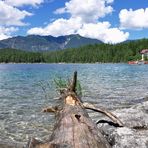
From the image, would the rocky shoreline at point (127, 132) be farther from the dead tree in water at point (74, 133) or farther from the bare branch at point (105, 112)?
the dead tree in water at point (74, 133)

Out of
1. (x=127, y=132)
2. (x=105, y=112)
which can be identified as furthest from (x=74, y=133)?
(x=105, y=112)

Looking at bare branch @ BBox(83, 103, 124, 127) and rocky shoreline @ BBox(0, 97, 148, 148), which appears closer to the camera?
rocky shoreline @ BBox(0, 97, 148, 148)

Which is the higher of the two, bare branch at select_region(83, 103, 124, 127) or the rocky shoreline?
bare branch at select_region(83, 103, 124, 127)

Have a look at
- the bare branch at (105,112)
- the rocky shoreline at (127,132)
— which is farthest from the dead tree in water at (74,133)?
the rocky shoreline at (127,132)

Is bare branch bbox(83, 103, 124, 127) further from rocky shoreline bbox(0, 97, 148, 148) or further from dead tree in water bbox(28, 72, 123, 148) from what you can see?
dead tree in water bbox(28, 72, 123, 148)

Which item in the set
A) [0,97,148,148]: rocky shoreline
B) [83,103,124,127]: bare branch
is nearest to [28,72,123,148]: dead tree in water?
[83,103,124,127]: bare branch

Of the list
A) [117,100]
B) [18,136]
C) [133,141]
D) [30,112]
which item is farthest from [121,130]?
[117,100]

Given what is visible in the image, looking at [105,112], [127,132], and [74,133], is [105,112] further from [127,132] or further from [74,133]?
[74,133]

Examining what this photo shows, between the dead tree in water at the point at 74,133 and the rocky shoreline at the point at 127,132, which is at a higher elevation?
the dead tree in water at the point at 74,133

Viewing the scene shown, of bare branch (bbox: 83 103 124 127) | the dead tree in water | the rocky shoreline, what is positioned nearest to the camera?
the dead tree in water

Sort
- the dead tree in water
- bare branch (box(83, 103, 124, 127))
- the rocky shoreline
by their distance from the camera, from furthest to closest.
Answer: bare branch (box(83, 103, 124, 127)) < the rocky shoreline < the dead tree in water

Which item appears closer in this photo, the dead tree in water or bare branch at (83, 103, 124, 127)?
the dead tree in water

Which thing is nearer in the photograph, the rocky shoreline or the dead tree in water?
the dead tree in water

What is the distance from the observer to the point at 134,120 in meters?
15.7
